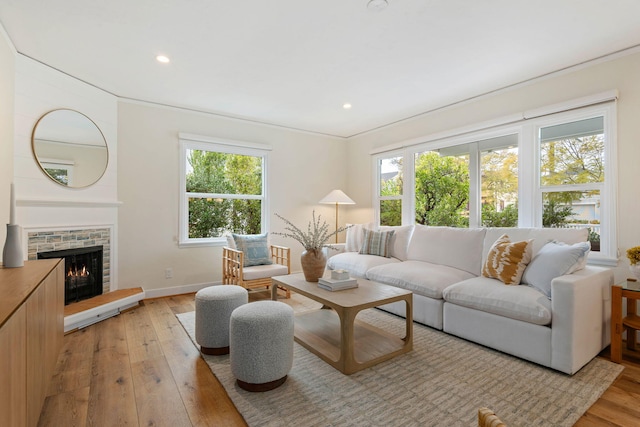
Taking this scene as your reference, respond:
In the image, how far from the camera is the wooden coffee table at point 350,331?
6.86ft

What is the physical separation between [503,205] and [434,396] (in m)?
2.56

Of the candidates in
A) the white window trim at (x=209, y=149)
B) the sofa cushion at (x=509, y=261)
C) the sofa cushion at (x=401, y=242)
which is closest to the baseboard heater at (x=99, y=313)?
the white window trim at (x=209, y=149)

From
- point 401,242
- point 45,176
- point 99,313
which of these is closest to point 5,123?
point 45,176

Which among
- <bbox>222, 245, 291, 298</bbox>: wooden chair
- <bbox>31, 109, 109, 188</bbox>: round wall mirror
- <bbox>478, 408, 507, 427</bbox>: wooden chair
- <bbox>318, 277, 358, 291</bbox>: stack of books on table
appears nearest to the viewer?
<bbox>478, 408, 507, 427</bbox>: wooden chair

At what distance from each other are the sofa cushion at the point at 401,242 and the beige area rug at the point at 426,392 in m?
1.66

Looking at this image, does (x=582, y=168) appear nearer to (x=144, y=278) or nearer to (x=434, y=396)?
(x=434, y=396)

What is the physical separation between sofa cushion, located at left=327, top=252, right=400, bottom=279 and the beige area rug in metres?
1.34

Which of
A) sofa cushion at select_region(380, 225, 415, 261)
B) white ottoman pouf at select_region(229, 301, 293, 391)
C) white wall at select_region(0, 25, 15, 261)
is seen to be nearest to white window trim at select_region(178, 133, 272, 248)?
white wall at select_region(0, 25, 15, 261)

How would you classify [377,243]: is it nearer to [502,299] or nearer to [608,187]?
[502,299]

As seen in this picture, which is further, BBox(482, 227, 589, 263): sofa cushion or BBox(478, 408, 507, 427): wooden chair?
BBox(482, 227, 589, 263): sofa cushion

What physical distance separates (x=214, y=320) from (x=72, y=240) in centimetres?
204

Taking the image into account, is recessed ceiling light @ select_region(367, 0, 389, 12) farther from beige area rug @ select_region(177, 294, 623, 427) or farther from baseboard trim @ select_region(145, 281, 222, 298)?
baseboard trim @ select_region(145, 281, 222, 298)

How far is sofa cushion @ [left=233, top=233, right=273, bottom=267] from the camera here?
4016 millimetres

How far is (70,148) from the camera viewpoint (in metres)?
3.22
